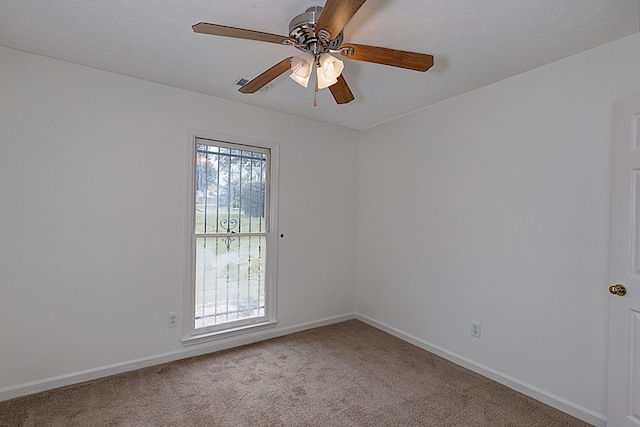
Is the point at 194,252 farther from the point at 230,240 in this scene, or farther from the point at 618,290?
the point at 618,290

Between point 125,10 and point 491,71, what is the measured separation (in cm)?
253

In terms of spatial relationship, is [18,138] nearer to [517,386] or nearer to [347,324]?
[347,324]

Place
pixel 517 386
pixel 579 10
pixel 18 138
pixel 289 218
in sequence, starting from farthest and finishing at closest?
pixel 289 218 < pixel 517 386 < pixel 18 138 < pixel 579 10

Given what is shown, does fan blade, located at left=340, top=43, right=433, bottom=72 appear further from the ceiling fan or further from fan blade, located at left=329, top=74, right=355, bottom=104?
fan blade, located at left=329, top=74, right=355, bottom=104

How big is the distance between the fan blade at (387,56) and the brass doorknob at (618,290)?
172 centimetres

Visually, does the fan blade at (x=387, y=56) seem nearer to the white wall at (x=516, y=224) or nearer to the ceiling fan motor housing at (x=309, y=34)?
the ceiling fan motor housing at (x=309, y=34)

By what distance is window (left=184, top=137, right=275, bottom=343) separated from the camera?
3.09 metres

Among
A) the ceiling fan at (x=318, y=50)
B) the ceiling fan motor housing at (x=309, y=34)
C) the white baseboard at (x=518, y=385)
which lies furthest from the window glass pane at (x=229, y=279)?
the ceiling fan motor housing at (x=309, y=34)

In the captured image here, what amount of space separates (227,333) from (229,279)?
1.70ft

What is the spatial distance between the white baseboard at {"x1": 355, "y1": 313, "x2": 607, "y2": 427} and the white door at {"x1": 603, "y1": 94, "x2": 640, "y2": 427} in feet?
0.54

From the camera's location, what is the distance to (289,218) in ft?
11.9

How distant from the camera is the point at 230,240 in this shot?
129 inches

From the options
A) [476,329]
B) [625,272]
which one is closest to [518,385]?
[476,329]

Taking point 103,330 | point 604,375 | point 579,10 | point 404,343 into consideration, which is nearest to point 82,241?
point 103,330
